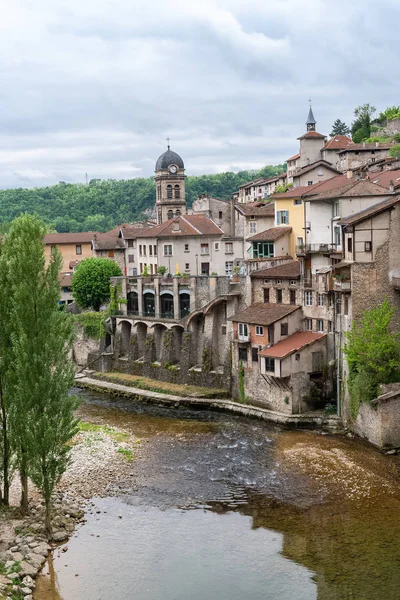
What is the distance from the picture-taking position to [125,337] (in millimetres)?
69062

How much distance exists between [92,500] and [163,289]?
33.1 m

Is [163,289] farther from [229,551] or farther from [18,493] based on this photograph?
[229,551]

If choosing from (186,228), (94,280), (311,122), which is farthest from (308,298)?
(311,122)

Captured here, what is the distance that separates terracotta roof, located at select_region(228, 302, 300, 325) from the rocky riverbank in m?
12.0

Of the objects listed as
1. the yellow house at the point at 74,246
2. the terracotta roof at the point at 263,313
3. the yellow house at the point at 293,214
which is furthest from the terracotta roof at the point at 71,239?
the terracotta roof at the point at 263,313

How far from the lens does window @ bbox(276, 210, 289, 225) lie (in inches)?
2386

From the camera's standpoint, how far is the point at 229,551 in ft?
93.2

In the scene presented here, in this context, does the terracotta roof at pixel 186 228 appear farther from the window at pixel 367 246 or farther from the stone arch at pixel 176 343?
the window at pixel 367 246

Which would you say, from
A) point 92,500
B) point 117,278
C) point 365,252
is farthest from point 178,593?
point 117,278

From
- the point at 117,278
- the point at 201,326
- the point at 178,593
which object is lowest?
the point at 178,593

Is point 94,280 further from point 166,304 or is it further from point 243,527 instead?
point 243,527

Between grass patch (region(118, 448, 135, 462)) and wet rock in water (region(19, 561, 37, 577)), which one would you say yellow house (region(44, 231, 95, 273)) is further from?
wet rock in water (region(19, 561, 37, 577))

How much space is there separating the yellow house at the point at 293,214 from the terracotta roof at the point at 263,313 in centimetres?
745

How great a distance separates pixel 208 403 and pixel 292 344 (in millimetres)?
8622
